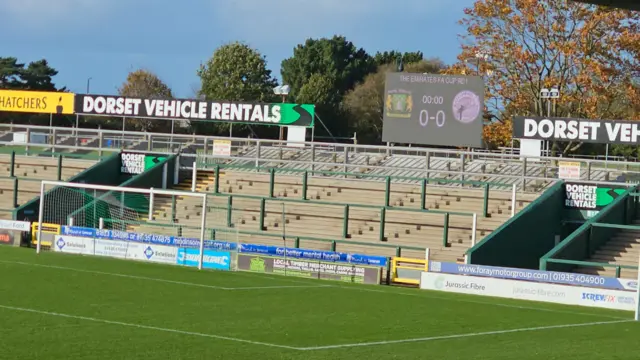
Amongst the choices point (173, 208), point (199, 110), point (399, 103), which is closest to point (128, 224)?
point (173, 208)

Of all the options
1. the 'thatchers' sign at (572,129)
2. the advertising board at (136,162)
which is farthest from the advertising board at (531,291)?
the advertising board at (136,162)

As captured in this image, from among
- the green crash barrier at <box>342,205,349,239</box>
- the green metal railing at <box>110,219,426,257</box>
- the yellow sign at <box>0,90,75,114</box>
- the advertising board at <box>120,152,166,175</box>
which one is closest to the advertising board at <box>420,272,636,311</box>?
the green metal railing at <box>110,219,426,257</box>

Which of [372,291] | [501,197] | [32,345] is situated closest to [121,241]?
[372,291]

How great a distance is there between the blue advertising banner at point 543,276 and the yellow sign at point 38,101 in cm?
2334

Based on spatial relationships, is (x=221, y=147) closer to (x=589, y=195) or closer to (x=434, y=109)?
(x=434, y=109)

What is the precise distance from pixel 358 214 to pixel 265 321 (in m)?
16.7

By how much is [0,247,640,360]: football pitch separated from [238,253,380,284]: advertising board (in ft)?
3.17

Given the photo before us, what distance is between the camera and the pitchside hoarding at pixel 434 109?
3853 cm

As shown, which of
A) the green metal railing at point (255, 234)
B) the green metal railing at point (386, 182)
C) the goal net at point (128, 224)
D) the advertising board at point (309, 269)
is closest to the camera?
the advertising board at point (309, 269)

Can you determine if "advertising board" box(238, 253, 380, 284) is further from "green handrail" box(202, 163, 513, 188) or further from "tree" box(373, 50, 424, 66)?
"tree" box(373, 50, 424, 66)

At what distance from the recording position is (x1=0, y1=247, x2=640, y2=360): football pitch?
49.2ft

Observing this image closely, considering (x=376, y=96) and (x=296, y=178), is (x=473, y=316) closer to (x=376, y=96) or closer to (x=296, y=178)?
(x=296, y=178)

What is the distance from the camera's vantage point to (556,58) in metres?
51.7

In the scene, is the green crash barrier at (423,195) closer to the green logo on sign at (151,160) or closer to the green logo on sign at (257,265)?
the green logo on sign at (257,265)
